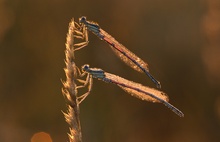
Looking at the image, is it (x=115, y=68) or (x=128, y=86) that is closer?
(x=128, y=86)

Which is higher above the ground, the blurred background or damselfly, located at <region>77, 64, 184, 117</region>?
the blurred background

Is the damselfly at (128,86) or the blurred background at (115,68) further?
the blurred background at (115,68)

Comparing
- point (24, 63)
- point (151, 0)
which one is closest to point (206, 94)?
point (151, 0)

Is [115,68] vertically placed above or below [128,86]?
above

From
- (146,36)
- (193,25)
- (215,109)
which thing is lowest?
(215,109)

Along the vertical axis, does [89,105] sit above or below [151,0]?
below

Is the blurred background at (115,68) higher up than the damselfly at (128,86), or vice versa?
the blurred background at (115,68)

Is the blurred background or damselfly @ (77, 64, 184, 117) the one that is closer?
damselfly @ (77, 64, 184, 117)

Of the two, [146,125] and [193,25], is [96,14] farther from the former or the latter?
[146,125]
